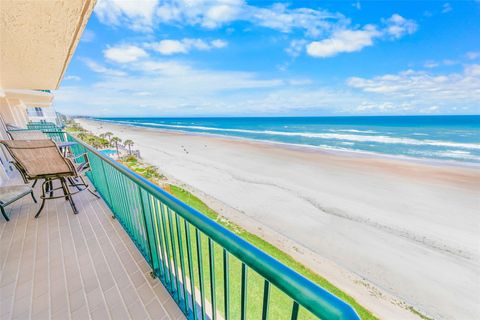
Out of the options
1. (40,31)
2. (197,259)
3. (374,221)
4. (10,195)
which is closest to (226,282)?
(197,259)

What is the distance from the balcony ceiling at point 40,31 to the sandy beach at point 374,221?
7451 millimetres

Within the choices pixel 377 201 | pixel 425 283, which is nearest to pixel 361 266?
pixel 425 283

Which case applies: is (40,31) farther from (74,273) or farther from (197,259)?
(197,259)

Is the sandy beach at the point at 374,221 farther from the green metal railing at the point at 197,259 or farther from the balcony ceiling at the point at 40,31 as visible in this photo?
the balcony ceiling at the point at 40,31

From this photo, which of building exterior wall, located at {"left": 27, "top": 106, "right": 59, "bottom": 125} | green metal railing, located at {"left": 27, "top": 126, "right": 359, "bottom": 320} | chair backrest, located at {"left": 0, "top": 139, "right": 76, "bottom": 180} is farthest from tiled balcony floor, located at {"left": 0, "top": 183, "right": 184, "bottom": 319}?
building exterior wall, located at {"left": 27, "top": 106, "right": 59, "bottom": 125}

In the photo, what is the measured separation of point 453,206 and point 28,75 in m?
17.6

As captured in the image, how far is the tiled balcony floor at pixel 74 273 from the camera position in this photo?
6.00ft

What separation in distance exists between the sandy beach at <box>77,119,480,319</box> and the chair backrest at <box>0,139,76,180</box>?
21.1 ft

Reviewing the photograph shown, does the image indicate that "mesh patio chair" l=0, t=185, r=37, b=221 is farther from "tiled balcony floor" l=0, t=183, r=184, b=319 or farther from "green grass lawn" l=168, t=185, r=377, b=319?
"green grass lawn" l=168, t=185, r=377, b=319

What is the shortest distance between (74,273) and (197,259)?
6.18 feet

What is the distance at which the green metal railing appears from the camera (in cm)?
71

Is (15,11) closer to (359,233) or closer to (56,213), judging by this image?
(56,213)

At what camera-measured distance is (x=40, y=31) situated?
2.55 meters

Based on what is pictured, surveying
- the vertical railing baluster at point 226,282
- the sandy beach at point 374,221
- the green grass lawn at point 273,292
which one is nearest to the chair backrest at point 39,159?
the green grass lawn at point 273,292
